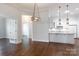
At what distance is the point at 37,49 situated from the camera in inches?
109

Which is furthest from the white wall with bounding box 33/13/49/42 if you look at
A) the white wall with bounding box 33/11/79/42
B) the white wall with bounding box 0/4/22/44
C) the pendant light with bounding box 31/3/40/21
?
the white wall with bounding box 0/4/22/44

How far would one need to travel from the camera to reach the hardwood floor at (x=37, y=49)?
2695mm

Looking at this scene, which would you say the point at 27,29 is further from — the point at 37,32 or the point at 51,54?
the point at 51,54

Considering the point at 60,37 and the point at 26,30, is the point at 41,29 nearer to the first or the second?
the point at 26,30

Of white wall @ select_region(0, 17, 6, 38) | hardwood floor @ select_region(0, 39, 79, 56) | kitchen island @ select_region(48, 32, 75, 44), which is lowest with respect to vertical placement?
hardwood floor @ select_region(0, 39, 79, 56)

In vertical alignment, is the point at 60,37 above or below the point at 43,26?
below

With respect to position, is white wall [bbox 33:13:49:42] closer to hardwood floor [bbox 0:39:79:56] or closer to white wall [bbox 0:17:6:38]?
hardwood floor [bbox 0:39:79:56]

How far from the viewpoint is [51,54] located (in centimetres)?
271

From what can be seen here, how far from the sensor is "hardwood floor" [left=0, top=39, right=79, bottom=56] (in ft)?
8.84

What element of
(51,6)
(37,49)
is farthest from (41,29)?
(51,6)

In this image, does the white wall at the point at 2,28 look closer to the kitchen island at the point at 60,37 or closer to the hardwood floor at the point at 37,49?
the hardwood floor at the point at 37,49

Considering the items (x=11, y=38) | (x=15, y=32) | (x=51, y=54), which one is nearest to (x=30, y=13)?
(x=15, y=32)

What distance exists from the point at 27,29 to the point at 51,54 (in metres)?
0.89

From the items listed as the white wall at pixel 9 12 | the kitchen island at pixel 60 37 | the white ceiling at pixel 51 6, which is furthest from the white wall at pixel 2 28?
the kitchen island at pixel 60 37
